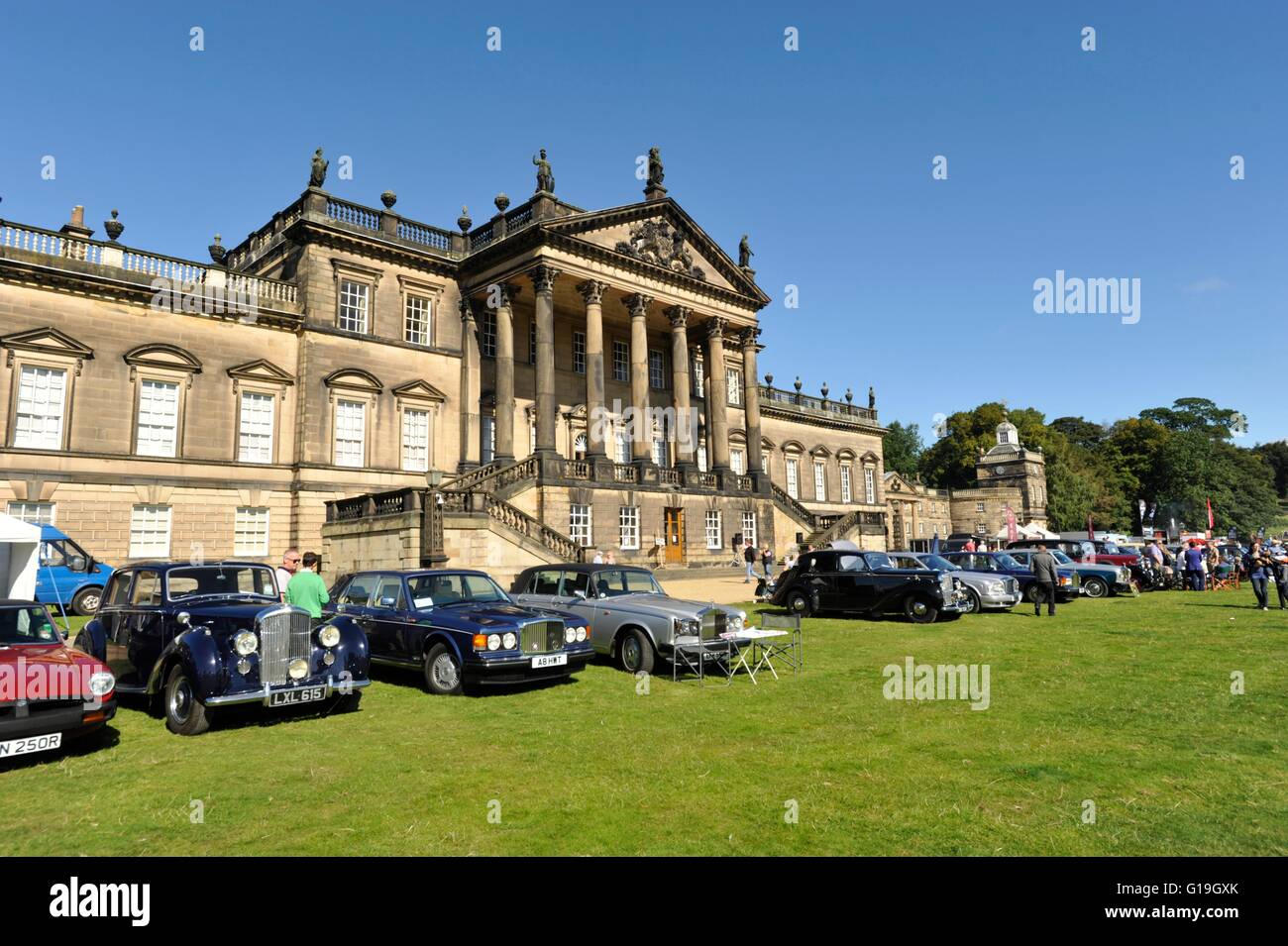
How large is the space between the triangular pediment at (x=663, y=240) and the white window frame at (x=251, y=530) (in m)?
15.5

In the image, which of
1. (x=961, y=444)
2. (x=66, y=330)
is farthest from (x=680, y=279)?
(x=961, y=444)

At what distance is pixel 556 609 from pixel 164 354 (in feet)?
67.1

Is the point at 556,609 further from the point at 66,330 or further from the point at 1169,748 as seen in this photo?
the point at 66,330

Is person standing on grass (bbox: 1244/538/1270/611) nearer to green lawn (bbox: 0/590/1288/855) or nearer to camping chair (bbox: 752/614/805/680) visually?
green lawn (bbox: 0/590/1288/855)

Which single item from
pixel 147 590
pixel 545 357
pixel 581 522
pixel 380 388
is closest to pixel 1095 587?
pixel 581 522

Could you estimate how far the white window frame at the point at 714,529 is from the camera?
1340 inches

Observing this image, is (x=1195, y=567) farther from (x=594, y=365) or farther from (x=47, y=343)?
(x=47, y=343)

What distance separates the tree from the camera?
99812 millimetres

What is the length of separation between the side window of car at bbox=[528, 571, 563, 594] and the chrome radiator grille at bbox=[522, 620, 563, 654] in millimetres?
2660

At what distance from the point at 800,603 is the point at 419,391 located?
61.5 feet

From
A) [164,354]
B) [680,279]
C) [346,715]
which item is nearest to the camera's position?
[346,715]

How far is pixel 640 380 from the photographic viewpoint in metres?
32.4

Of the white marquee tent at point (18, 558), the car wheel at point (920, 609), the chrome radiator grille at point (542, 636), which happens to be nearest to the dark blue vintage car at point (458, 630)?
the chrome radiator grille at point (542, 636)

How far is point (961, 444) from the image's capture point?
88.5 m
